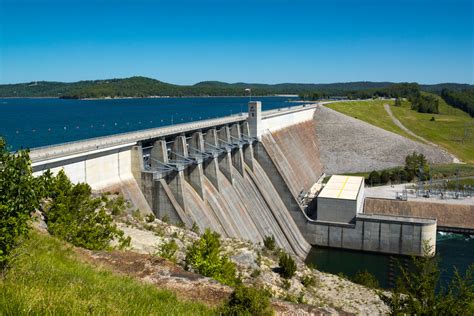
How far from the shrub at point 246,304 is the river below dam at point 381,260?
27133 mm

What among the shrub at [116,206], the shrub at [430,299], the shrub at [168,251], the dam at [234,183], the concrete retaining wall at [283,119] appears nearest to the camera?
the shrub at [430,299]

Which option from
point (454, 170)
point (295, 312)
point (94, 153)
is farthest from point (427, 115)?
point (295, 312)

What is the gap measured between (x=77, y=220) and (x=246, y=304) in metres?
8.99

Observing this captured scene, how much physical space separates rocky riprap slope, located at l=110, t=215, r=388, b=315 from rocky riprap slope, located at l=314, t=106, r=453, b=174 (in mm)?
45568

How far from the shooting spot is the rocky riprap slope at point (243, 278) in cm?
1279

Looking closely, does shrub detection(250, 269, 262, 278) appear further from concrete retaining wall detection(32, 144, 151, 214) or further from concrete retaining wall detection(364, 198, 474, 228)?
concrete retaining wall detection(364, 198, 474, 228)

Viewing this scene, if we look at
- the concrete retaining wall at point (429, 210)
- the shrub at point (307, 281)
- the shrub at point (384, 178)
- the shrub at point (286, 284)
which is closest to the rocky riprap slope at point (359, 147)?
the shrub at point (384, 178)

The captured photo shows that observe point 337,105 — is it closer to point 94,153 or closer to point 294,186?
point 294,186

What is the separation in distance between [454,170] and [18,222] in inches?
2614

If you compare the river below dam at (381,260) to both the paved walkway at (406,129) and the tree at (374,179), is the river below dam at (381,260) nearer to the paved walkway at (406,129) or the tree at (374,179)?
the tree at (374,179)

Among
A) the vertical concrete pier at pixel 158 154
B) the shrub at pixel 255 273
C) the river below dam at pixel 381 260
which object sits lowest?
the river below dam at pixel 381 260

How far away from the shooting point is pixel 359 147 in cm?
7438

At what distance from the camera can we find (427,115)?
115562mm

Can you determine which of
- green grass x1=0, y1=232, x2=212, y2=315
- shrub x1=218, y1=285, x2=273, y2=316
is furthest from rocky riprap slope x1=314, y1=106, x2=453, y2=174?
green grass x1=0, y1=232, x2=212, y2=315
